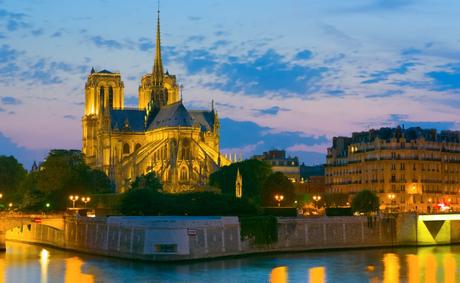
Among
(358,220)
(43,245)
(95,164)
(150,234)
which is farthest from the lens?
(95,164)

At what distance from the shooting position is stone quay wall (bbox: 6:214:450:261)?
210 feet

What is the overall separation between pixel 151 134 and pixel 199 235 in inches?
2905

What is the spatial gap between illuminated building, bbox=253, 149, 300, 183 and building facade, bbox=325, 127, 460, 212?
4695 cm

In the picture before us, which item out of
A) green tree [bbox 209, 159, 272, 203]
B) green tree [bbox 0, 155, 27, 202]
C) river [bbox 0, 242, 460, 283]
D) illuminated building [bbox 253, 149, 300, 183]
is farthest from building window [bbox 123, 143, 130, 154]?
river [bbox 0, 242, 460, 283]

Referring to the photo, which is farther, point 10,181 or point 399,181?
A: point 10,181

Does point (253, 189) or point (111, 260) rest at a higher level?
point (253, 189)

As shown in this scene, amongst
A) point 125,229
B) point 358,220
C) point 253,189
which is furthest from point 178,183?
point 125,229

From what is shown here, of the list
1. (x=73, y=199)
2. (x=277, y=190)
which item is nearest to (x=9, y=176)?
(x=73, y=199)

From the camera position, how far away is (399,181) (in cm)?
10262

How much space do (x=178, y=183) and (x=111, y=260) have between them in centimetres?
5530

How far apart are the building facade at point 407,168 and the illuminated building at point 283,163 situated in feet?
154

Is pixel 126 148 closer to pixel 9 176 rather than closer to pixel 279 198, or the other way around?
pixel 9 176

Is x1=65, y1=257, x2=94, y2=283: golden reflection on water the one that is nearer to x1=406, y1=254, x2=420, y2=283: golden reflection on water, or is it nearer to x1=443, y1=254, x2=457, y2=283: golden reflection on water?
x1=406, y1=254, x2=420, y2=283: golden reflection on water

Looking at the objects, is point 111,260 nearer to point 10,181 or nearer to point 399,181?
point 399,181
